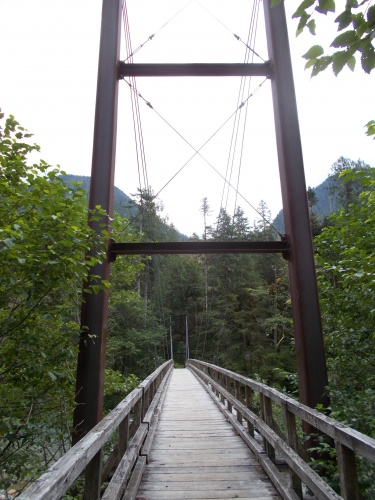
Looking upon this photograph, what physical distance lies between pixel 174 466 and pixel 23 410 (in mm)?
1429

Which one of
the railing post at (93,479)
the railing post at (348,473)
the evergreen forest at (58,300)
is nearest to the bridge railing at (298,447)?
the railing post at (348,473)

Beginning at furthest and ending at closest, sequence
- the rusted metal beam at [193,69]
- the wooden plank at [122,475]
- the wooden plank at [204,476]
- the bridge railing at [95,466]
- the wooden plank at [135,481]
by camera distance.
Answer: the rusted metal beam at [193,69] < the wooden plank at [204,476] < the wooden plank at [135,481] < the wooden plank at [122,475] < the bridge railing at [95,466]

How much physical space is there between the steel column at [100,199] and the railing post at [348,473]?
2529 millimetres

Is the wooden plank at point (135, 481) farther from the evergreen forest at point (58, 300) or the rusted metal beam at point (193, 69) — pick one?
the rusted metal beam at point (193, 69)

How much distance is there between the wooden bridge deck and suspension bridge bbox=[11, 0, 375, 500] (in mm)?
11

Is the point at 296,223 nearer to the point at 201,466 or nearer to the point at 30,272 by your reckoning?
the point at 201,466

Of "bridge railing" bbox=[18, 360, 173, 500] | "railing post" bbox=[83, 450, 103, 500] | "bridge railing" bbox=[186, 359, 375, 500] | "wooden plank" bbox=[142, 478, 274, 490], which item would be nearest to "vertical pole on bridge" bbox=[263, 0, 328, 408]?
"bridge railing" bbox=[186, 359, 375, 500]

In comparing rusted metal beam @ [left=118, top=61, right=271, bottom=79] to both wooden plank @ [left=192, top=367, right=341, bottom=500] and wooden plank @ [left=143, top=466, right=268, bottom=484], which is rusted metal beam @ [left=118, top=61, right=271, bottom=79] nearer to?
wooden plank @ [left=192, top=367, right=341, bottom=500]

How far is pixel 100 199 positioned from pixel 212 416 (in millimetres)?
3790

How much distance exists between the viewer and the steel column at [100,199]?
392 cm

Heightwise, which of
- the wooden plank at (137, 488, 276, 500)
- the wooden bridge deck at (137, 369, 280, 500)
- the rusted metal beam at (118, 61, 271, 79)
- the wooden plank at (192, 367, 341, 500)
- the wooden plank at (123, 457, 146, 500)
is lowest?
the wooden bridge deck at (137, 369, 280, 500)

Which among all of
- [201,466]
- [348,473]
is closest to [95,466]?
[348,473]

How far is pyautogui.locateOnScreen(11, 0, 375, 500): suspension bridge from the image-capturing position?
6.12ft

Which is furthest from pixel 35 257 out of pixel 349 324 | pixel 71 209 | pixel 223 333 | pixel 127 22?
pixel 223 333
